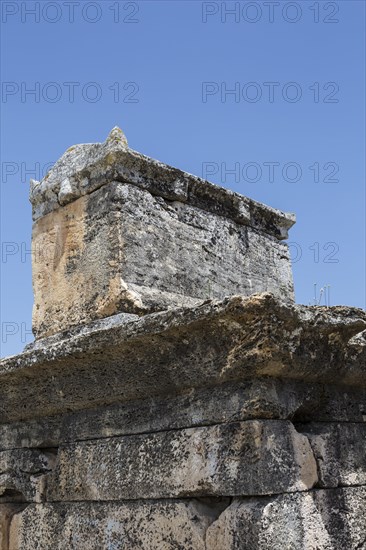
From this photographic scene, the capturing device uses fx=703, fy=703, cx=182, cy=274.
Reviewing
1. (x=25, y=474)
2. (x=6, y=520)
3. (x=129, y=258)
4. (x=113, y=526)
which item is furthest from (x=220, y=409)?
(x=6, y=520)

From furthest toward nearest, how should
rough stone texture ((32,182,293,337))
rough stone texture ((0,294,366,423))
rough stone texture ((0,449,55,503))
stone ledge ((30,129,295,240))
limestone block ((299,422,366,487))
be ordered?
stone ledge ((30,129,295,240)) → rough stone texture ((32,182,293,337)) → rough stone texture ((0,449,55,503)) → limestone block ((299,422,366,487)) → rough stone texture ((0,294,366,423))

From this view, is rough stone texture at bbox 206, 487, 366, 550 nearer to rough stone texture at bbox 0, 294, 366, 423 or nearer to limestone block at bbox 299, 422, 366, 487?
limestone block at bbox 299, 422, 366, 487

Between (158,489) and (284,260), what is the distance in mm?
2317

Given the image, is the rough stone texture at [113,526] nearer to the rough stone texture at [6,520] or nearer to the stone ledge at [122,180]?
the rough stone texture at [6,520]

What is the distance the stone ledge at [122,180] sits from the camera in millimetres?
3967

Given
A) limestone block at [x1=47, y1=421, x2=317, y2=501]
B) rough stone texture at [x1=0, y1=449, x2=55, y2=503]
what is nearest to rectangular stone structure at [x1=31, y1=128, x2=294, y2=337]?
rough stone texture at [x1=0, y1=449, x2=55, y2=503]

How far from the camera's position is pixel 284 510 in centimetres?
255

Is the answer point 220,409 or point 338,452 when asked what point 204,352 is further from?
point 338,452

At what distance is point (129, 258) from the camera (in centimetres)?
380

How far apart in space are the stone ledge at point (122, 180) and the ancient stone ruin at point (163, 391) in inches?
0.4

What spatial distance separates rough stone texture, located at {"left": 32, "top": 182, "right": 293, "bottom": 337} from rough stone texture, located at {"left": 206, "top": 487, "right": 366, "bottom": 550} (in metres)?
1.37

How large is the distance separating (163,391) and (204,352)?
370mm

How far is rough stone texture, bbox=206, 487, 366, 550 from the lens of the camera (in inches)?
99.4

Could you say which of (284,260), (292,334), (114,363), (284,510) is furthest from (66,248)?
(284,510)
